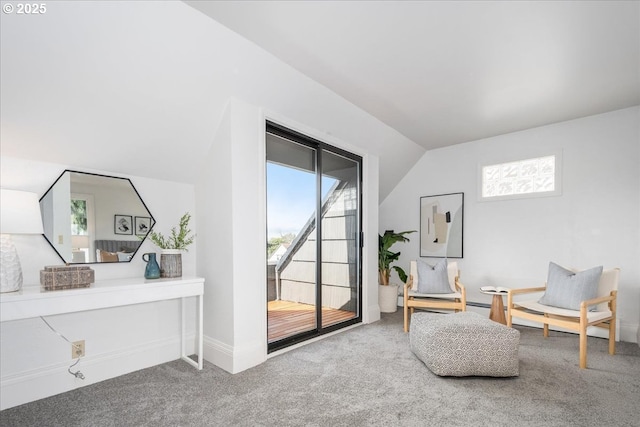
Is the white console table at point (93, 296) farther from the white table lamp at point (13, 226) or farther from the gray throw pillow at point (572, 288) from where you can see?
the gray throw pillow at point (572, 288)

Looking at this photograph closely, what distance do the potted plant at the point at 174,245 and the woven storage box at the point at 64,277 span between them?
1.70 ft

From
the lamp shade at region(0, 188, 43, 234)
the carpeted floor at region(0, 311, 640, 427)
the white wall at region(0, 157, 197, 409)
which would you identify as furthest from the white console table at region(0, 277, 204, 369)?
the carpeted floor at region(0, 311, 640, 427)

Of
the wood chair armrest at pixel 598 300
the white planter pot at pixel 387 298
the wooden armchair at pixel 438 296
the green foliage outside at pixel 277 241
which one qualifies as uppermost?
the green foliage outside at pixel 277 241

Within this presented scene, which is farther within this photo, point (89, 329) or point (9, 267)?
point (89, 329)

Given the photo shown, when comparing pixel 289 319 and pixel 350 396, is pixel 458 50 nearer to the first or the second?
pixel 350 396

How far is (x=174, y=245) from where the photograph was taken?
2.75m

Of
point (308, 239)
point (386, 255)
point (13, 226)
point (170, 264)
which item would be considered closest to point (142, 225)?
point (170, 264)

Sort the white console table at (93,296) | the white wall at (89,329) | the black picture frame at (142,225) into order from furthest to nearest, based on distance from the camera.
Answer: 1. the black picture frame at (142,225)
2. the white wall at (89,329)
3. the white console table at (93,296)

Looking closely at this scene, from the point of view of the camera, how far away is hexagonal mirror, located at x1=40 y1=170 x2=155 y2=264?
2223mm

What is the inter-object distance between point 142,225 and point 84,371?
112 cm

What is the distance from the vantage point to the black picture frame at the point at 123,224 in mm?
2496

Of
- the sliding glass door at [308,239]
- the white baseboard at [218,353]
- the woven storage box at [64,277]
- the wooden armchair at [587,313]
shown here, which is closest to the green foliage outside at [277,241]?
the sliding glass door at [308,239]

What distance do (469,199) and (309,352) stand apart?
304cm

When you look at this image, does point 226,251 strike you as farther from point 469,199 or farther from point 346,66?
point 469,199
